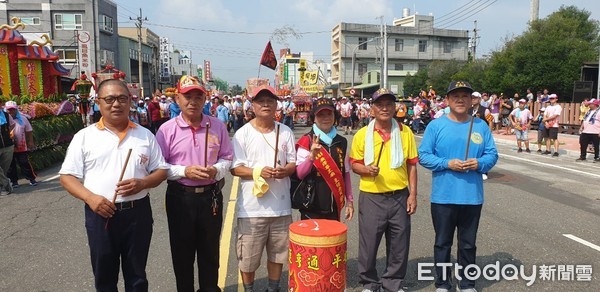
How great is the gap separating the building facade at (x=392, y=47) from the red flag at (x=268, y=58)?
150 ft

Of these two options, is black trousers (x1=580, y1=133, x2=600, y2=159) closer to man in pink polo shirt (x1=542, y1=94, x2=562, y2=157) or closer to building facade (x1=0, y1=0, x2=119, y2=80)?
man in pink polo shirt (x1=542, y1=94, x2=562, y2=157)

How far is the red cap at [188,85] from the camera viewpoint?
3.33m

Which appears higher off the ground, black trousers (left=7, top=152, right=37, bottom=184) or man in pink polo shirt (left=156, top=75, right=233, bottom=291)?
man in pink polo shirt (left=156, top=75, right=233, bottom=291)

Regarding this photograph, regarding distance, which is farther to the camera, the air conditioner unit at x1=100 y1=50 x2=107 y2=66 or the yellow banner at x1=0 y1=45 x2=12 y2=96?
→ the air conditioner unit at x1=100 y1=50 x2=107 y2=66

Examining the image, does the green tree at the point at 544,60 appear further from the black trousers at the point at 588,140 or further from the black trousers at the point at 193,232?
the black trousers at the point at 193,232

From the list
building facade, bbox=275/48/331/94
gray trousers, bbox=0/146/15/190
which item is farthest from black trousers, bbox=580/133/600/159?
building facade, bbox=275/48/331/94

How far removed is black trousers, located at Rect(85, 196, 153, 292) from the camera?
9.78ft

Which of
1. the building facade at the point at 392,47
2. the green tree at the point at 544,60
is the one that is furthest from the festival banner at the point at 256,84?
the building facade at the point at 392,47

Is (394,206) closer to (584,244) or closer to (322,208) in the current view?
(322,208)

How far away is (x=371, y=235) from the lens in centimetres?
379

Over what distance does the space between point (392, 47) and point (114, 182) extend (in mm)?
58649

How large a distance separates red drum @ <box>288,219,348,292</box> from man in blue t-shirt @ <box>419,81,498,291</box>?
1096 millimetres

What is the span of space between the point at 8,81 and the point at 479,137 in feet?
45.8

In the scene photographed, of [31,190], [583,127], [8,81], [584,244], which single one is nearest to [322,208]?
[584,244]
